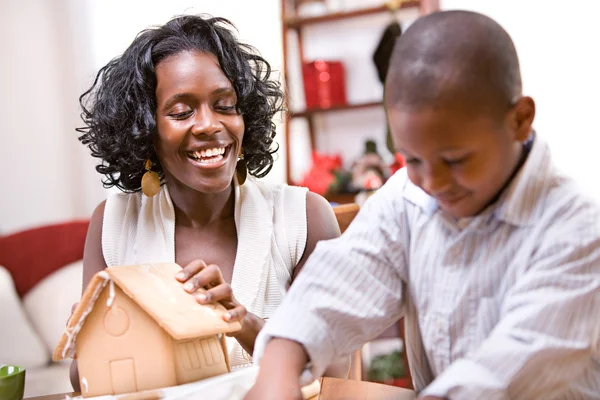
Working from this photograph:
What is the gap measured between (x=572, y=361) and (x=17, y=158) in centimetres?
308

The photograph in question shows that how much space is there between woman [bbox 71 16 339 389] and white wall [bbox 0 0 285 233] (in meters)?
1.85

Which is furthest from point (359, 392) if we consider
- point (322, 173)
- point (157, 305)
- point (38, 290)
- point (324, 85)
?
point (324, 85)

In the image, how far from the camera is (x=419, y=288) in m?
0.87

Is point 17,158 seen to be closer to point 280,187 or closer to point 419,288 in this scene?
point 280,187

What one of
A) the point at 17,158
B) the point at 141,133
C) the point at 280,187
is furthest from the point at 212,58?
the point at 17,158

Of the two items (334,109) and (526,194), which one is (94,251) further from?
(334,109)

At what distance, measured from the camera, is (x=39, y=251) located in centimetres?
284

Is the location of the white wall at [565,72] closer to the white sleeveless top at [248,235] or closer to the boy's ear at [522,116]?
the white sleeveless top at [248,235]

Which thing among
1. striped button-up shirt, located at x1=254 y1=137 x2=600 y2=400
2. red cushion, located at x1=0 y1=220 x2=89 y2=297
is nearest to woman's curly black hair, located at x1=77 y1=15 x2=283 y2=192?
striped button-up shirt, located at x1=254 y1=137 x2=600 y2=400

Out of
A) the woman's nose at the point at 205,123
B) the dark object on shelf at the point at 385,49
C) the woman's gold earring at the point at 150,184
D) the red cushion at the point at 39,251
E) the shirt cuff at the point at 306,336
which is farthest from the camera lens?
the dark object on shelf at the point at 385,49

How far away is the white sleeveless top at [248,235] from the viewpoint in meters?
1.34

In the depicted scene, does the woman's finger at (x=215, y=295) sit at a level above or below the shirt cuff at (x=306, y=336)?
above

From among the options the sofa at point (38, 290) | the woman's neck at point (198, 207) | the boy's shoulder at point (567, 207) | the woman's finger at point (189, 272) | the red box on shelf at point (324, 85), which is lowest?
the sofa at point (38, 290)

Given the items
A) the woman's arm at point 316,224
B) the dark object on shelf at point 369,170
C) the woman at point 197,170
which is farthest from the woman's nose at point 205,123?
the dark object on shelf at point 369,170
